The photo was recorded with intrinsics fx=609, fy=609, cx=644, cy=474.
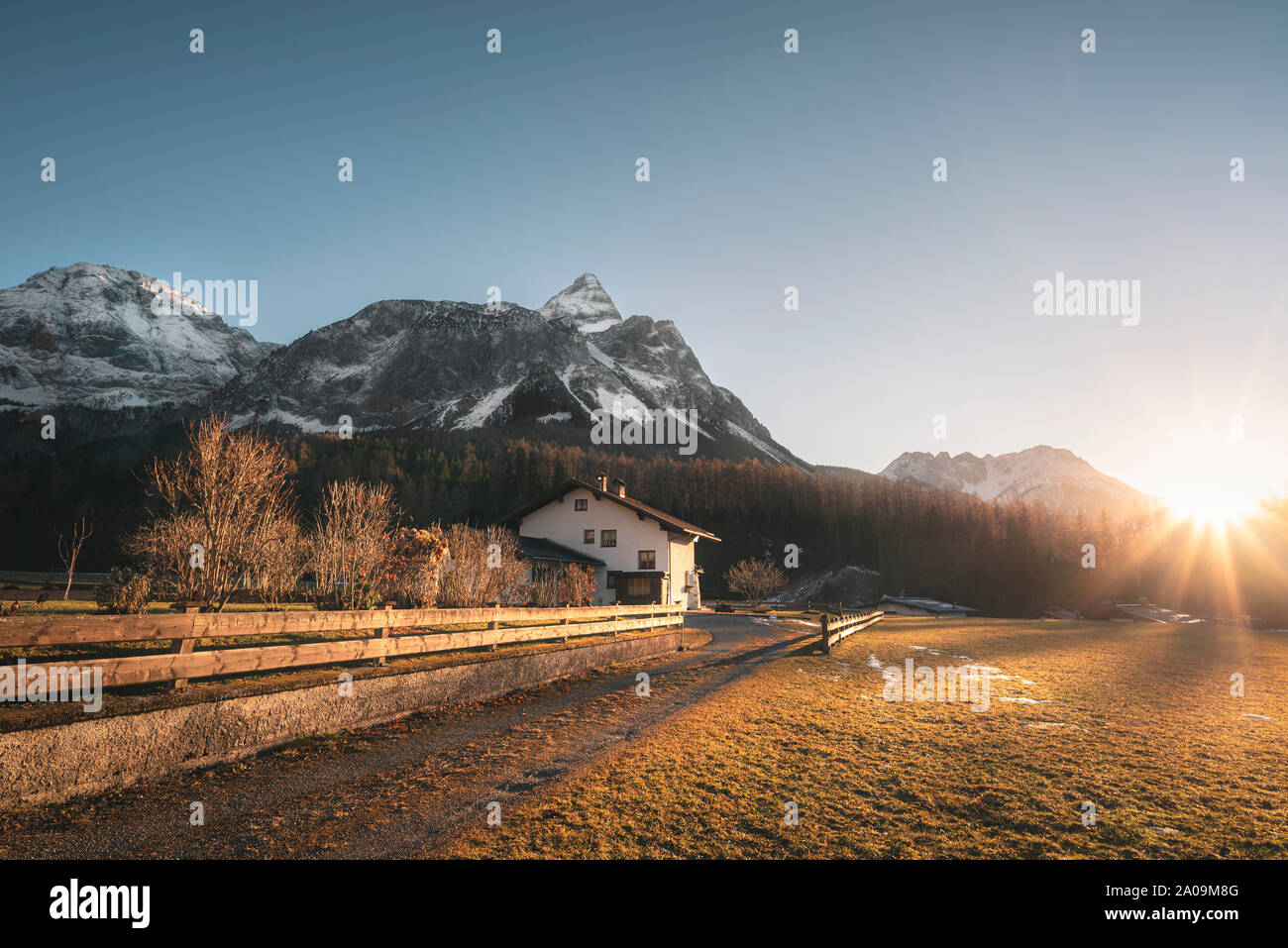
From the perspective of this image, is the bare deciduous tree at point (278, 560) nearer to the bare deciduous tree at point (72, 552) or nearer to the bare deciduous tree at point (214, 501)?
A: the bare deciduous tree at point (214, 501)

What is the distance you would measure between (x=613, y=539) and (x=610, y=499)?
299cm

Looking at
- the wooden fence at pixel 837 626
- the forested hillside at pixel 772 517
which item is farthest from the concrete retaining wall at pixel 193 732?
the forested hillside at pixel 772 517

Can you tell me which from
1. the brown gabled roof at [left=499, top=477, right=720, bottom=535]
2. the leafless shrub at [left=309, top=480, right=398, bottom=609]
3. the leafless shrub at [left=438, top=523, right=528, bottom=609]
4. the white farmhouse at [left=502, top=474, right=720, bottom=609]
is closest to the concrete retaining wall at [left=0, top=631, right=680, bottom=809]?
the leafless shrub at [left=438, top=523, right=528, bottom=609]

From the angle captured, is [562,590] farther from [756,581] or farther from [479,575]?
[756,581]

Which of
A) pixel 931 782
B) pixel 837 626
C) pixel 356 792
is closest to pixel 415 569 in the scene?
pixel 356 792

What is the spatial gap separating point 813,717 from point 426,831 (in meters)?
7.71

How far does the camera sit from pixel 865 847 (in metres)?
5.33

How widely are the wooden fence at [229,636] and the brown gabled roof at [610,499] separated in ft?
97.3

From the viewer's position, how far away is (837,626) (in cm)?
2428

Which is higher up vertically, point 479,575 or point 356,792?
point 479,575

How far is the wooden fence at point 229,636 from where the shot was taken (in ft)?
20.2

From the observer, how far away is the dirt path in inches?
191

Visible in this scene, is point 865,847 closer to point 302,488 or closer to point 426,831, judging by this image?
point 426,831
